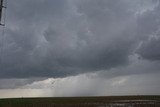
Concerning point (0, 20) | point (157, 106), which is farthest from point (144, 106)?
point (0, 20)

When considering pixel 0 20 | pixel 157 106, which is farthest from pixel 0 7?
pixel 157 106

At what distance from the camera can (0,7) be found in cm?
5341

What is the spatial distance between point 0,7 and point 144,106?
5025cm

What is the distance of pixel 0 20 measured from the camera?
53.1 metres

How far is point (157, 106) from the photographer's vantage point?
85.2 metres

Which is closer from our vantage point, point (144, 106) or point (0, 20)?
point (0, 20)

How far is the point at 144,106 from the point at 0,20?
4958 centimetres

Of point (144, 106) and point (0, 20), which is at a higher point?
point (0, 20)

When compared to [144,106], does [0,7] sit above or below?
above

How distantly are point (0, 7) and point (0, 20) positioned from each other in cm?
214

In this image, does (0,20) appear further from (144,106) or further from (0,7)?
(144,106)

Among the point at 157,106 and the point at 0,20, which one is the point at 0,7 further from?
the point at 157,106

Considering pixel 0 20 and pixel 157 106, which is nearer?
pixel 0 20
